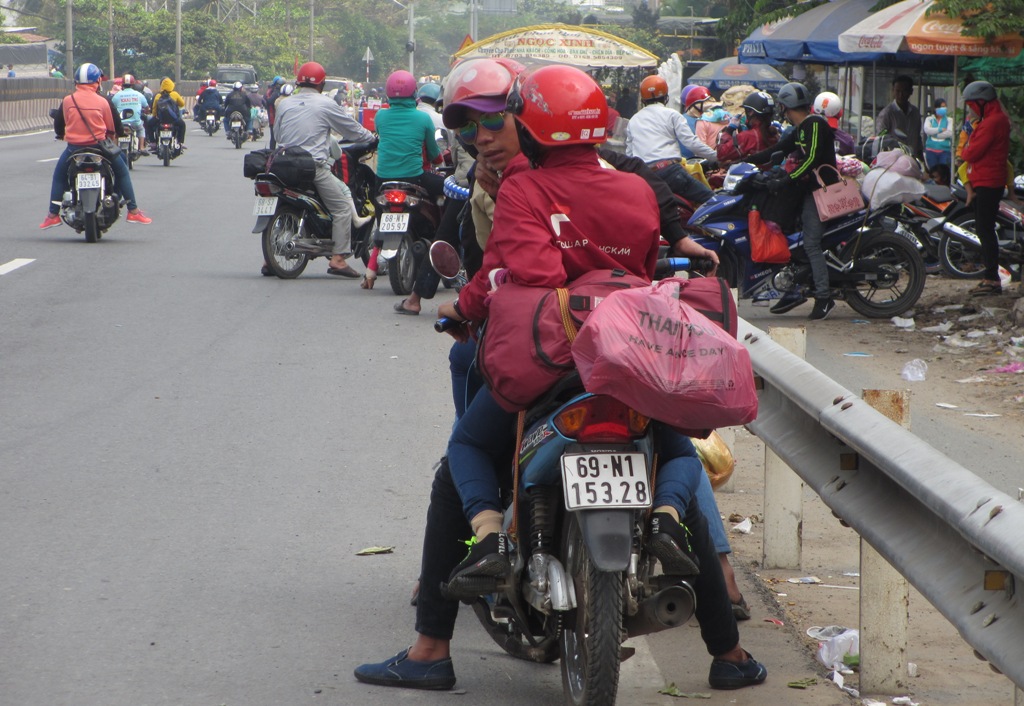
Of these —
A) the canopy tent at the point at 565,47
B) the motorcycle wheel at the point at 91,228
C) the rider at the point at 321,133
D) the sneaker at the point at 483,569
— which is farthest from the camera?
the canopy tent at the point at 565,47

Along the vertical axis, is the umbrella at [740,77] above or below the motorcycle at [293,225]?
above

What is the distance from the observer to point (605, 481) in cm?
338

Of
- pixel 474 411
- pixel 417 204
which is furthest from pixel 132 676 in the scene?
pixel 417 204

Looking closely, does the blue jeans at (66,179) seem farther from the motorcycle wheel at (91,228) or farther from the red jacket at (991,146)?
the red jacket at (991,146)

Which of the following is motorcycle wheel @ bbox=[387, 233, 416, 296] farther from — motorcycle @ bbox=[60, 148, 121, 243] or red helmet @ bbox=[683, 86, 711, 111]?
red helmet @ bbox=[683, 86, 711, 111]

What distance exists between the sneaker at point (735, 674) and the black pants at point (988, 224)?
9.35 m

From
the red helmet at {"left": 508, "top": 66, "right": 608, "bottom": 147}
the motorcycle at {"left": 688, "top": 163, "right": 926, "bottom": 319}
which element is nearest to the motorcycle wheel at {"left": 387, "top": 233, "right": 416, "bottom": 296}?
the motorcycle at {"left": 688, "top": 163, "right": 926, "bottom": 319}

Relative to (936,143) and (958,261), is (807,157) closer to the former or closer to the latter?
(958,261)

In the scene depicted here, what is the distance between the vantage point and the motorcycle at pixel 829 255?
11.6 metres

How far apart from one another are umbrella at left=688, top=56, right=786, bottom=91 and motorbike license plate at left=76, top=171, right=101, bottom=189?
16.5 metres

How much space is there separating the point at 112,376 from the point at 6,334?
1.90 m

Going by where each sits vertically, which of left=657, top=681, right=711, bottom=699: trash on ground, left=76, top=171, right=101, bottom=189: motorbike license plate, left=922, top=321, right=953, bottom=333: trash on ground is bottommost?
left=657, top=681, right=711, bottom=699: trash on ground

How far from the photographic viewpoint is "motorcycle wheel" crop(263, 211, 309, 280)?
1330 centimetres

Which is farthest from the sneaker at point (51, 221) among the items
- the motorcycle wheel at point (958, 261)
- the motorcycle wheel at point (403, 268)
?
the motorcycle wheel at point (958, 261)
